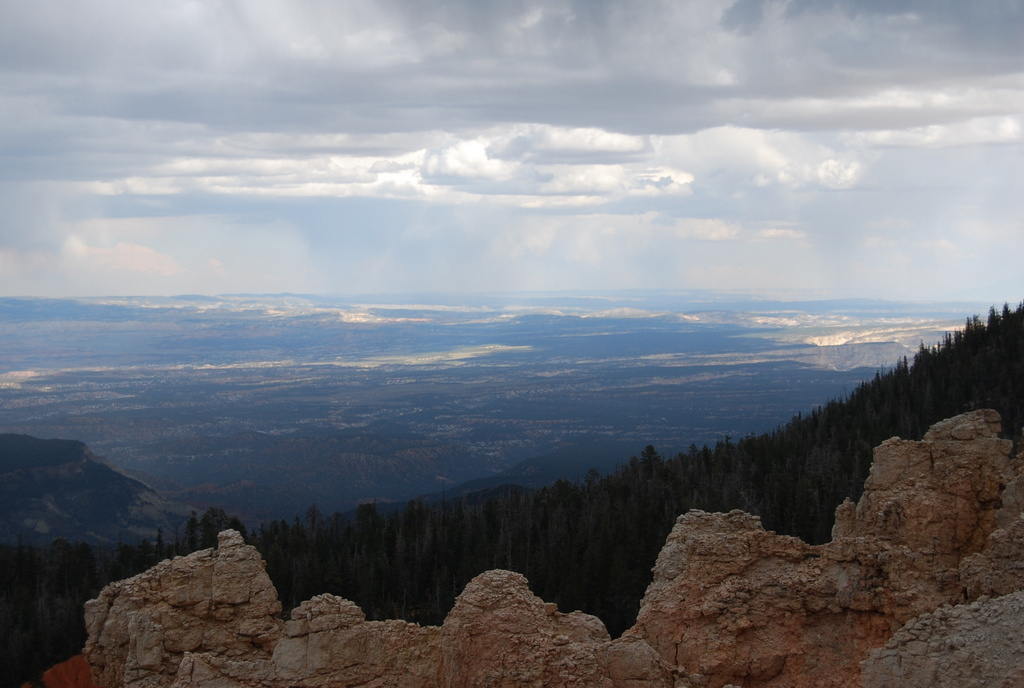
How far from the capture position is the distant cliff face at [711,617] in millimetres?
14992

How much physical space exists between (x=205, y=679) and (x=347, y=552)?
136 feet

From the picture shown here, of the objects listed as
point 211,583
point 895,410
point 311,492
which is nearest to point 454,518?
point 895,410

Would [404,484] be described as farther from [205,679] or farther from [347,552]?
[205,679]

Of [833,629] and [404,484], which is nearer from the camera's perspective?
[833,629]

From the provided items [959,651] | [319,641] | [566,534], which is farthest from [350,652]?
[566,534]

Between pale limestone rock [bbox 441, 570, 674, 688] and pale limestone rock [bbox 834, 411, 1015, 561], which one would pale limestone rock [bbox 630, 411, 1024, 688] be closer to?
pale limestone rock [bbox 834, 411, 1015, 561]

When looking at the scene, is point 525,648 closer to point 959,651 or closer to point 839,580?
point 839,580

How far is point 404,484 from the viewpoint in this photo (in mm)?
173125

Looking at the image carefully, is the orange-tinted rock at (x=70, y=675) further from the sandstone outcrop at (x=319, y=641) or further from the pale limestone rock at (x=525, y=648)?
the pale limestone rock at (x=525, y=648)

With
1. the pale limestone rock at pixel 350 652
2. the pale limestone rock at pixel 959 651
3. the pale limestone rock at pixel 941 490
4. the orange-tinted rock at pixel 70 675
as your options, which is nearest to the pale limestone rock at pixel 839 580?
the pale limestone rock at pixel 941 490

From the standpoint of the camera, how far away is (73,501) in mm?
129750

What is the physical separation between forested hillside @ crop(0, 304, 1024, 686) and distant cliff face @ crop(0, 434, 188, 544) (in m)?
55.3

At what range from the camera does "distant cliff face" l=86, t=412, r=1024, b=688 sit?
15.0m

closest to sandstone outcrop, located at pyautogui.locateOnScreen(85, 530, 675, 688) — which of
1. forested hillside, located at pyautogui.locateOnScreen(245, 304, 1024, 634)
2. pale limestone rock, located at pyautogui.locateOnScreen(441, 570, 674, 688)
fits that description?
pale limestone rock, located at pyautogui.locateOnScreen(441, 570, 674, 688)
